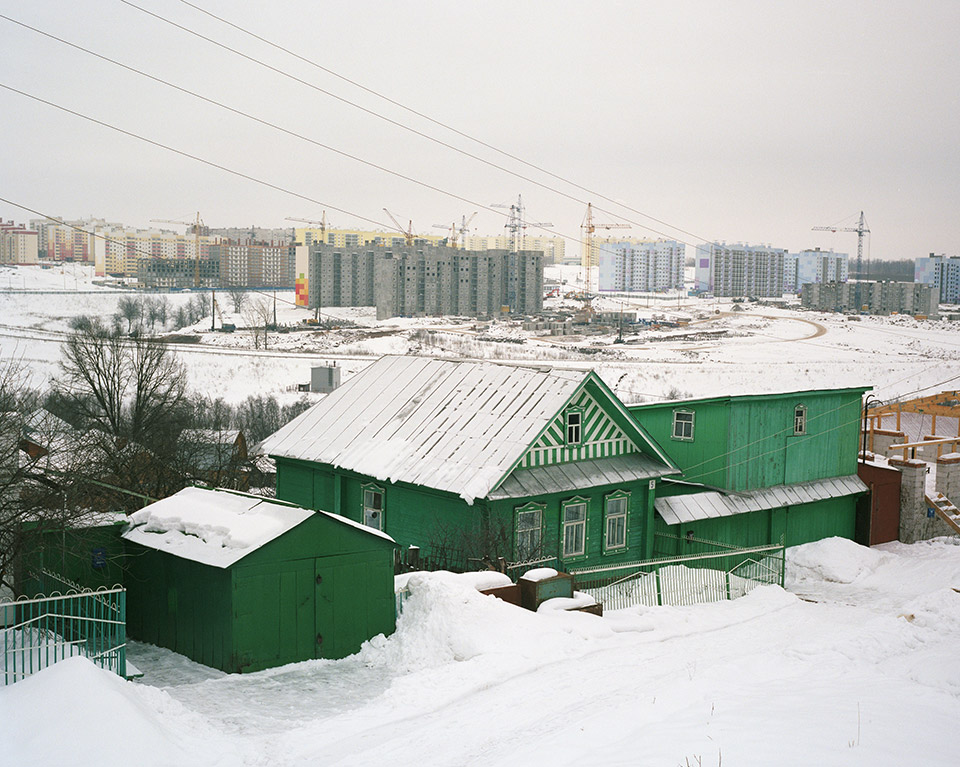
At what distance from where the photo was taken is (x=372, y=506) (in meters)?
23.0

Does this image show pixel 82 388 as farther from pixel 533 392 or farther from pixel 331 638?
pixel 331 638

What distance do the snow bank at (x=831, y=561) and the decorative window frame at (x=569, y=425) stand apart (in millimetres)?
7228

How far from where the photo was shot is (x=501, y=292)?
5285 inches

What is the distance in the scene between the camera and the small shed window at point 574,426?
22062mm

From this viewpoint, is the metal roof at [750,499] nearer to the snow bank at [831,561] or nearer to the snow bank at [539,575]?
the snow bank at [831,561]

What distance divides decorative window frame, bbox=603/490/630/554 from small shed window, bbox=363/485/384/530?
539 cm

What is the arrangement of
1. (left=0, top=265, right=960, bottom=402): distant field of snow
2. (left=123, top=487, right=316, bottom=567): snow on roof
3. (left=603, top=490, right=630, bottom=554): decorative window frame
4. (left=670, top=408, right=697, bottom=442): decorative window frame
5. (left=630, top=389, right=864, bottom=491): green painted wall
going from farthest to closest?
1. (left=0, top=265, right=960, bottom=402): distant field of snow
2. (left=670, top=408, right=697, bottom=442): decorative window frame
3. (left=630, top=389, right=864, bottom=491): green painted wall
4. (left=603, top=490, right=630, bottom=554): decorative window frame
5. (left=123, top=487, right=316, bottom=567): snow on roof

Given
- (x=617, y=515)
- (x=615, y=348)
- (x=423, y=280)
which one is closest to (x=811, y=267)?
(x=423, y=280)

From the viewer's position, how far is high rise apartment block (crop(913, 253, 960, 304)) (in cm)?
13490

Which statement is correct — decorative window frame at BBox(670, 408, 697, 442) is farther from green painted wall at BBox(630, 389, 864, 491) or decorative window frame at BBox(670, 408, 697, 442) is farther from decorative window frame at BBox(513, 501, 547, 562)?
decorative window frame at BBox(513, 501, 547, 562)

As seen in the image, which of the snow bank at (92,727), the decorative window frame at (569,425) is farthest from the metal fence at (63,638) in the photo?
the decorative window frame at (569,425)

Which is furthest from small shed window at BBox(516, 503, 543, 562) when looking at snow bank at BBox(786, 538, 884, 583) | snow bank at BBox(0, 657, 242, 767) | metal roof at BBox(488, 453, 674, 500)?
snow bank at BBox(0, 657, 242, 767)

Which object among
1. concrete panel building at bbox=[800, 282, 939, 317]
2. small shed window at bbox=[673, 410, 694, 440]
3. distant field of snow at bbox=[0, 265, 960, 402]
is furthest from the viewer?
concrete panel building at bbox=[800, 282, 939, 317]

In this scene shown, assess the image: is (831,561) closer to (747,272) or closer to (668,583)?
(668,583)
